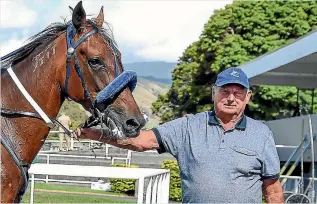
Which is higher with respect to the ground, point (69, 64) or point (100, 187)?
point (69, 64)

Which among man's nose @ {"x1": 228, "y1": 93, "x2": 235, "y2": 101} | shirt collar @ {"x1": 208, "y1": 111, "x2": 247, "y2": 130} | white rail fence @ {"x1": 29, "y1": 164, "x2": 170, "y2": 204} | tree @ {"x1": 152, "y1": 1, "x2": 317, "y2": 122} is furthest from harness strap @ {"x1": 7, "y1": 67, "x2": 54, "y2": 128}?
tree @ {"x1": 152, "y1": 1, "x2": 317, "y2": 122}

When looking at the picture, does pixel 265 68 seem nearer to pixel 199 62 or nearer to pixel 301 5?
pixel 301 5

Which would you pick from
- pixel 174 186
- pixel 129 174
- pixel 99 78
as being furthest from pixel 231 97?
pixel 174 186

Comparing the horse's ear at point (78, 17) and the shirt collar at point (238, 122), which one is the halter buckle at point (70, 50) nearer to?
the horse's ear at point (78, 17)

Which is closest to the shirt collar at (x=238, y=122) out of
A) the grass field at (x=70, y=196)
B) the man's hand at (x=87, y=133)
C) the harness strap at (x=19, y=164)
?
the man's hand at (x=87, y=133)

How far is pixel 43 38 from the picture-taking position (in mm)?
4055

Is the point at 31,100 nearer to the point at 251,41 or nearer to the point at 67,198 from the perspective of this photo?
the point at 67,198

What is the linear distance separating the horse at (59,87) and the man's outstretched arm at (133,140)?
145 millimetres

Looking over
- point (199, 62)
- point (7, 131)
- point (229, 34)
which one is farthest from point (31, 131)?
point (199, 62)

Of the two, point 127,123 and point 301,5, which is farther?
point 301,5

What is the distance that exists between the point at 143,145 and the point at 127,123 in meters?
0.33

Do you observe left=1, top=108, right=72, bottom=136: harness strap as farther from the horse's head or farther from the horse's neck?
the horse's head

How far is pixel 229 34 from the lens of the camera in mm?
30906

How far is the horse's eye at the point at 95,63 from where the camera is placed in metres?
3.83
